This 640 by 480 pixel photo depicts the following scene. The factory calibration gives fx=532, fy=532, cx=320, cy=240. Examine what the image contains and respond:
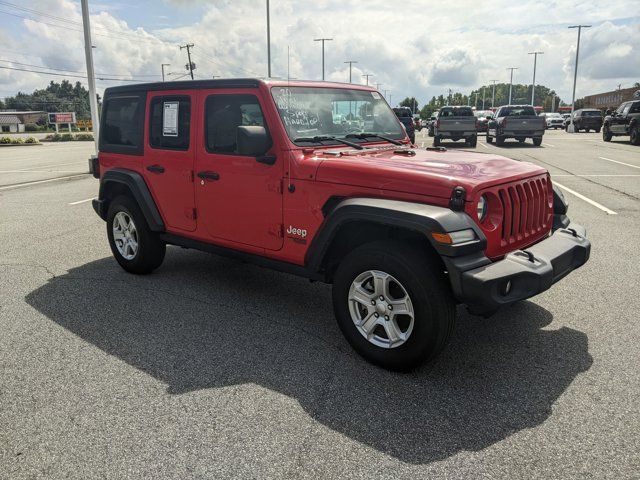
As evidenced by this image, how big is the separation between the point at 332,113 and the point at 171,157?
158 centimetres

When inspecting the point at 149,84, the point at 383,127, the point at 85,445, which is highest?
the point at 149,84

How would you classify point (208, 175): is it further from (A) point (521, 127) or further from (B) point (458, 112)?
(B) point (458, 112)

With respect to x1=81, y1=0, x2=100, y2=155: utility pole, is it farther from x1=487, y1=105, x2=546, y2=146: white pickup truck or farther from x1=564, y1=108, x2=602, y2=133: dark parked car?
x1=564, y1=108, x2=602, y2=133: dark parked car

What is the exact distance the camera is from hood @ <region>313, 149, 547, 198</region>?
330 centimetres

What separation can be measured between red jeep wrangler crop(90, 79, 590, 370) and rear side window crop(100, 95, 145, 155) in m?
0.02

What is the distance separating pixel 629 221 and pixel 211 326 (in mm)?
6865

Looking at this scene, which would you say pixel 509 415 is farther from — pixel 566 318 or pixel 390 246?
pixel 566 318

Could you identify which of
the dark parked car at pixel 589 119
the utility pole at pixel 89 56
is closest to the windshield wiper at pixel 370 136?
the utility pole at pixel 89 56

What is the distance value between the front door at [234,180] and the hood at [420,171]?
1.69 ft

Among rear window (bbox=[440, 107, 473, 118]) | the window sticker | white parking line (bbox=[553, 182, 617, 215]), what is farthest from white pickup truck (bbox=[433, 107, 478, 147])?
the window sticker

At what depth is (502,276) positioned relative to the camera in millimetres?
3092

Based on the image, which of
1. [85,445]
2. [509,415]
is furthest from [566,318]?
[85,445]

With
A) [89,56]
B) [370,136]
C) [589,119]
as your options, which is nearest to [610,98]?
[589,119]

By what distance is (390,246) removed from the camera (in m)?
3.42
